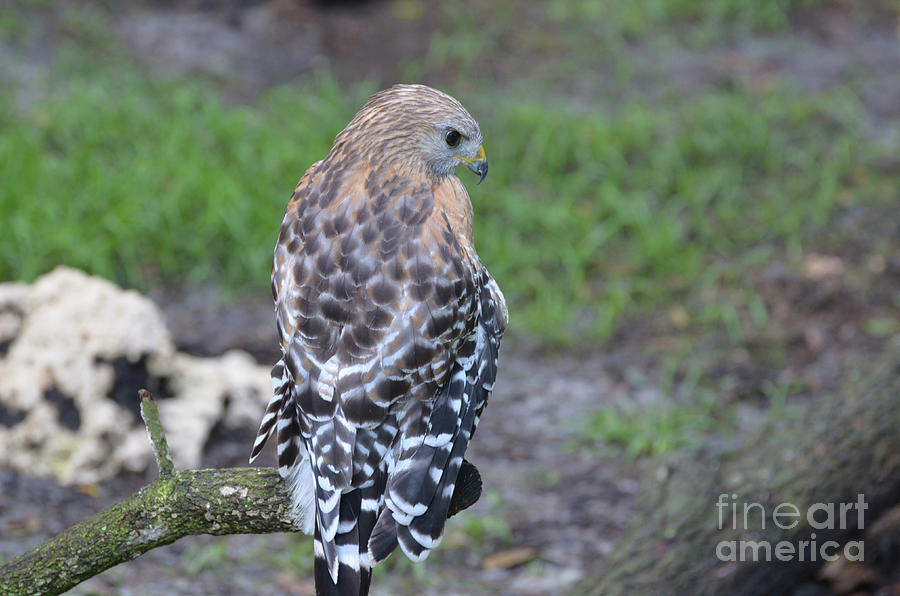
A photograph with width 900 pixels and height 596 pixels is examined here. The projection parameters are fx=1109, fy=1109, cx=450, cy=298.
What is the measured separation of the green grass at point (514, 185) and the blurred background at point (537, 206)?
18 millimetres

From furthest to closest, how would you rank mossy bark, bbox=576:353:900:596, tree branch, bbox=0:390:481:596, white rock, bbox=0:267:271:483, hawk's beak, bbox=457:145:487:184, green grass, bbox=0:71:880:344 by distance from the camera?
1. green grass, bbox=0:71:880:344
2. white rock, bbox=0:267:271:483
3. mossy bark, bbox=576:353:900:596
4. hawk's beak, bbox=457:145:487:184
5. tree branch, bbox=0:390:481:596

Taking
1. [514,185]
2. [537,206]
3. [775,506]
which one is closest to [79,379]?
[775,506]

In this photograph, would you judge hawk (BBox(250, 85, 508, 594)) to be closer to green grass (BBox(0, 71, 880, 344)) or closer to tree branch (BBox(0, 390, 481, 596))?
tree branch (BBox(0, 390, 481, 596))

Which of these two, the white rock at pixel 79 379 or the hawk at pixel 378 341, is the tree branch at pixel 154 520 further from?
the white rock at pixel 79 379

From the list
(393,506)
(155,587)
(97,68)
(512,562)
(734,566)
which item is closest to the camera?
(393,506)

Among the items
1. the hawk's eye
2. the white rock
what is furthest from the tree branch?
the white rock

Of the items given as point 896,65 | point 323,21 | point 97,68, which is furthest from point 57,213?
point 896,65

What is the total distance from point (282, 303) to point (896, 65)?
6.65 m

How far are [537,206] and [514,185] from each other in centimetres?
33

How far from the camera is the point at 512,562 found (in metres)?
4.36

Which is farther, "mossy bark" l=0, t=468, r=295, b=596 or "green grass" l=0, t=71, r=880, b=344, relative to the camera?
"green grass" l=0, t=71, r=880, b=344

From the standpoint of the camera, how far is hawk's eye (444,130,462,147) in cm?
278

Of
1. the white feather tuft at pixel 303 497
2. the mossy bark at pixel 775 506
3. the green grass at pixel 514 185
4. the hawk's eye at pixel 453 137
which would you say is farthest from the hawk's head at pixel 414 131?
the green grass at pixel 514 185

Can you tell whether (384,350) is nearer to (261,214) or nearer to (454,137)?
(454,137)
